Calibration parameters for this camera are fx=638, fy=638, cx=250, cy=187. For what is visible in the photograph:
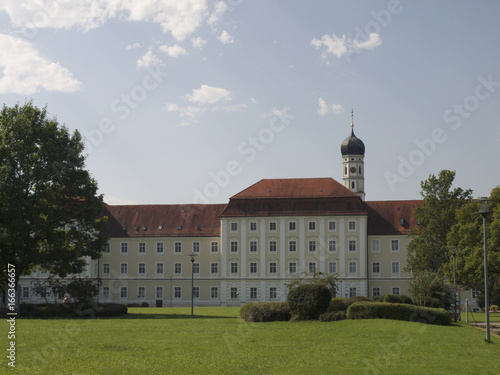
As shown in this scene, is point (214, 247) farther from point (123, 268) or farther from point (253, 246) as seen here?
point (123, 268)

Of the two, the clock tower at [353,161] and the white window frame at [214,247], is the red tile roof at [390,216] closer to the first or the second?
the white window frame at [214,247]

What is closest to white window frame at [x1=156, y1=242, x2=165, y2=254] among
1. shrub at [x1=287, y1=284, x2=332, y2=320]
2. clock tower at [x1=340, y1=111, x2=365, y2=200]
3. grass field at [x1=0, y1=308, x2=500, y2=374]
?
clock tower at [x1=340, y1=111, x2=365, y2=200]

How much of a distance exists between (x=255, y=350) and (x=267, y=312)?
13.5 m

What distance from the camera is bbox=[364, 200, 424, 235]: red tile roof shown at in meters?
72.7

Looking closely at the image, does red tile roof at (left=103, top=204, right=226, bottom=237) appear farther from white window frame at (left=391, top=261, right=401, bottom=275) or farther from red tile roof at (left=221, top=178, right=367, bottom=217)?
white window frame at (left=391, top=261, right=401, bottom=275)

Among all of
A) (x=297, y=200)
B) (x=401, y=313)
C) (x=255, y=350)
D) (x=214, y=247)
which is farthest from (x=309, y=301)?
(x=214, y=247)

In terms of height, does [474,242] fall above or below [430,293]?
above

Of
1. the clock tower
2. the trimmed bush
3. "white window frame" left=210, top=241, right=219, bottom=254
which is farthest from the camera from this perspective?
the clock tower

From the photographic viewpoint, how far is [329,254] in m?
71.4

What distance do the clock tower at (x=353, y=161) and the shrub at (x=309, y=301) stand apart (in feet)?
243

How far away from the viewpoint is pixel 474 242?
47.9 m

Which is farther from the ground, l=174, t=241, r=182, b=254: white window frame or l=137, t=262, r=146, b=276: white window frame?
l=174, t=241, r=182, b=254: white window frame

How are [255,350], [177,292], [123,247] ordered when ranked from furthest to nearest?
[123,247], [177,292], [255,350]

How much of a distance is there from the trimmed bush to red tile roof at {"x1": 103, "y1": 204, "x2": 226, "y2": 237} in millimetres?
45863
